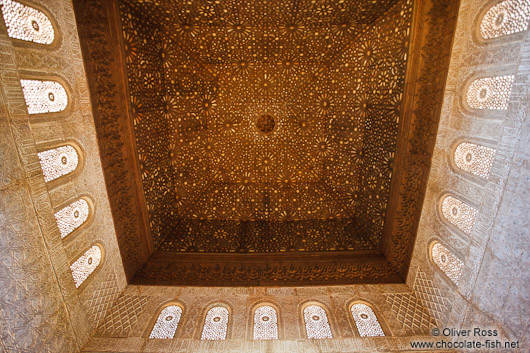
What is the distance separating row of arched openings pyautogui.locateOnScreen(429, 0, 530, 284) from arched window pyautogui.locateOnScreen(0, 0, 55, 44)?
5381mm

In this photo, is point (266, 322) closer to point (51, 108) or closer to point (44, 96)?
point (51, 108)

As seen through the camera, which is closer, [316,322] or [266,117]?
[316,322]

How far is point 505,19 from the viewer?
116 inches

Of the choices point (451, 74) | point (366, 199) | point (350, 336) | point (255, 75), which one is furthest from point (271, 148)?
point (350, 336)

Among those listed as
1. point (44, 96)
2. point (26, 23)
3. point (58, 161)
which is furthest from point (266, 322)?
point (26, 23)

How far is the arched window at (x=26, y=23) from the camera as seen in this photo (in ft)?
8.81

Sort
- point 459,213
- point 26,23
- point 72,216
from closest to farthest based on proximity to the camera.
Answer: point 26,23
point 72,216
point 459,213

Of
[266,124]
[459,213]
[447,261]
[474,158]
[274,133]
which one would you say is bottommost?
[447,261]

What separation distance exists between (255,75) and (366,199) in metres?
3.46

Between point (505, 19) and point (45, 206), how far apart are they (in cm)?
581

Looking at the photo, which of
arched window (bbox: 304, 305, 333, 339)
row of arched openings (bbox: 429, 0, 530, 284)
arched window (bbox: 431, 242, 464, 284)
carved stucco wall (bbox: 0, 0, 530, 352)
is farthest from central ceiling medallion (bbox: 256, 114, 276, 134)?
arched window (bbox: 431, 242, 464, 284)

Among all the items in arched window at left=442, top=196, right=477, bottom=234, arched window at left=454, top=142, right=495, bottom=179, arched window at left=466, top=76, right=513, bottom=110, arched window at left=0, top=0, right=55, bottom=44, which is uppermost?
arched window at left=0, top=0, right=55, bottom=44

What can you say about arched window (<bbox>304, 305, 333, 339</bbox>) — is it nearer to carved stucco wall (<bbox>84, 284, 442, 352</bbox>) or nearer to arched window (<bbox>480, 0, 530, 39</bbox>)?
carved stucco wall (<bbox>84, 284, 442, 352</bbox>)

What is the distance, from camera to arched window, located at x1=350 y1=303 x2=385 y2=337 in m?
3.92
